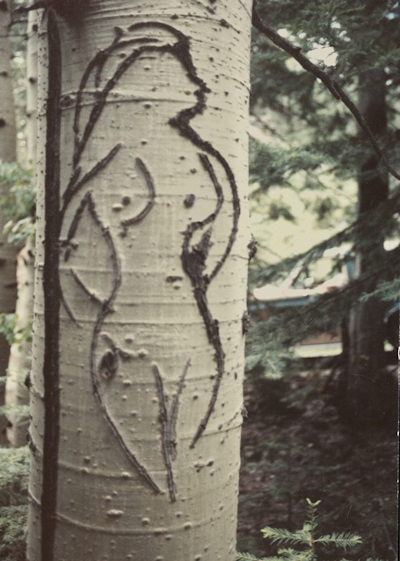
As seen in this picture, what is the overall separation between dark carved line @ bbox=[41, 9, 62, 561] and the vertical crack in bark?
0.64ft

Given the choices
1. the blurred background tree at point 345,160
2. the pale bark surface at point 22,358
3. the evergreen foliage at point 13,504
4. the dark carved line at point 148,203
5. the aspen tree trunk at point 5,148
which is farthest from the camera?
the aspen tree trunk at point 5,148

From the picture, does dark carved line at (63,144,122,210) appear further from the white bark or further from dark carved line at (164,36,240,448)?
the white bark

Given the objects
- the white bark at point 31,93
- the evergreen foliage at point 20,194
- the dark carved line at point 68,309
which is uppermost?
the white bark at point 31,93

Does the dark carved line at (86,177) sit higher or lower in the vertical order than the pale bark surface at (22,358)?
higher

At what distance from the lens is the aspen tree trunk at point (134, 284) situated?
95 centimetres

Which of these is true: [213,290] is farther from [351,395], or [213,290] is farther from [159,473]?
[351,395]

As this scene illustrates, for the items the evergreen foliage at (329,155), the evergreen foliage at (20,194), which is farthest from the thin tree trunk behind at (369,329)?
the evergreen foliage at (20,194)

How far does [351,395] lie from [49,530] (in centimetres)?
460

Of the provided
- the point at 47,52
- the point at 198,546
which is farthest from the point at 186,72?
the point at 198,546

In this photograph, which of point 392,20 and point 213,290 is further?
point 392,20

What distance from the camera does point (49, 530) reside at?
39.6 inches

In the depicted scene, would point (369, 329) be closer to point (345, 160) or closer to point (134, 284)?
point (345, 160)

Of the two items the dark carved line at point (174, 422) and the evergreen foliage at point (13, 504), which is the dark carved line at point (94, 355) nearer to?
the dark carved line at point (174, 422)

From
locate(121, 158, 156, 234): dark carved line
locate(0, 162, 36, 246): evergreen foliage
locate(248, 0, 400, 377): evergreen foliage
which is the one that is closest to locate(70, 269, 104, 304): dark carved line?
locate(121, 158, 156, 234): dark carved line
